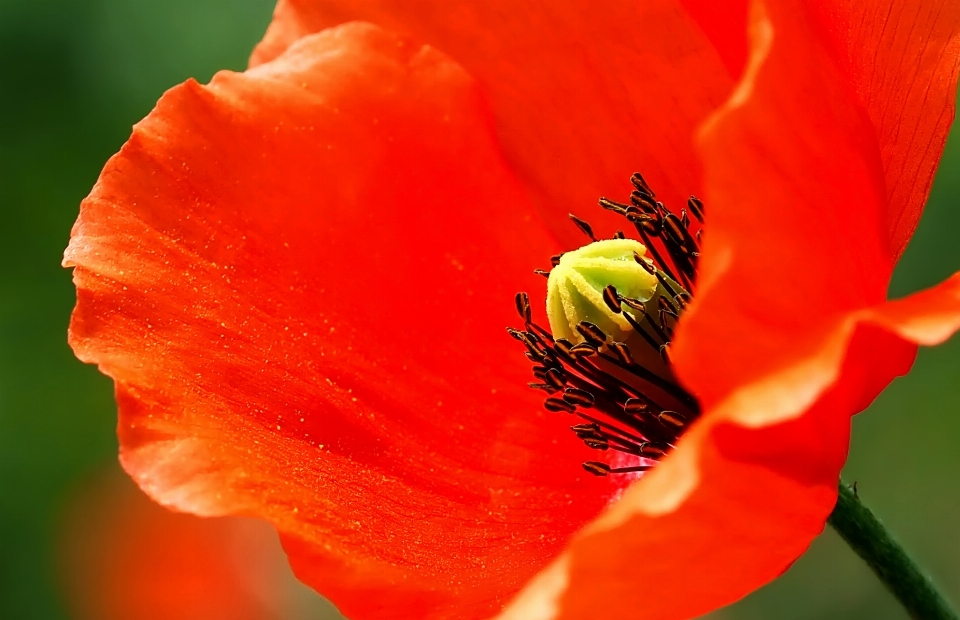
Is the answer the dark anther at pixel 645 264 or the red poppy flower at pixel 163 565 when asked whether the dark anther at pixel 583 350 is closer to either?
the dark anther at pixel 645 264

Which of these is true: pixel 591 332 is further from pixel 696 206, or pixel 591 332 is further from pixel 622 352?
pixel 696 206

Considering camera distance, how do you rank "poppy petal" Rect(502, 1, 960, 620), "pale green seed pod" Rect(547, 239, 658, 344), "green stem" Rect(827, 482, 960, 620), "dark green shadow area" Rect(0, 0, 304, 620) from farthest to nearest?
"dark green shadow area" Rect(0, 0, 304, 620) → "pale green seed pod" Rect(547, 239, 658, 344) → "green stem" Rect(827, 482, 960, 620) → "poppy petal" Rect(502, 1, 960, 620)

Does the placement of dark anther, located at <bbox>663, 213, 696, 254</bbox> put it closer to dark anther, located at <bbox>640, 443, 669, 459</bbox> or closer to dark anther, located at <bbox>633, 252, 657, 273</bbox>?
dark anther, located at <bbox>633, 252, 657, 273</bbox>

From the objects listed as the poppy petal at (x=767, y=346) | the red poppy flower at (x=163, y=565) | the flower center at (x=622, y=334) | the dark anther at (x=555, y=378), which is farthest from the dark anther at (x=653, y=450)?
the red poppy flower at (x=163, y=565)

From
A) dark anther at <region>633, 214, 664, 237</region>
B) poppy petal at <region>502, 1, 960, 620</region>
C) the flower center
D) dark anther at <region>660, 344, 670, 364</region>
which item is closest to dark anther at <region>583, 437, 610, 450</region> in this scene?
the flower center

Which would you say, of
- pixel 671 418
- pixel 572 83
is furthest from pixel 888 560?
pixel 572 83

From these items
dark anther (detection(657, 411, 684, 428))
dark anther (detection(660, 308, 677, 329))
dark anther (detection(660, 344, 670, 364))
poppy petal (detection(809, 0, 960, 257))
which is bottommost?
dark anther (detection(657, 411, 684, 428))
